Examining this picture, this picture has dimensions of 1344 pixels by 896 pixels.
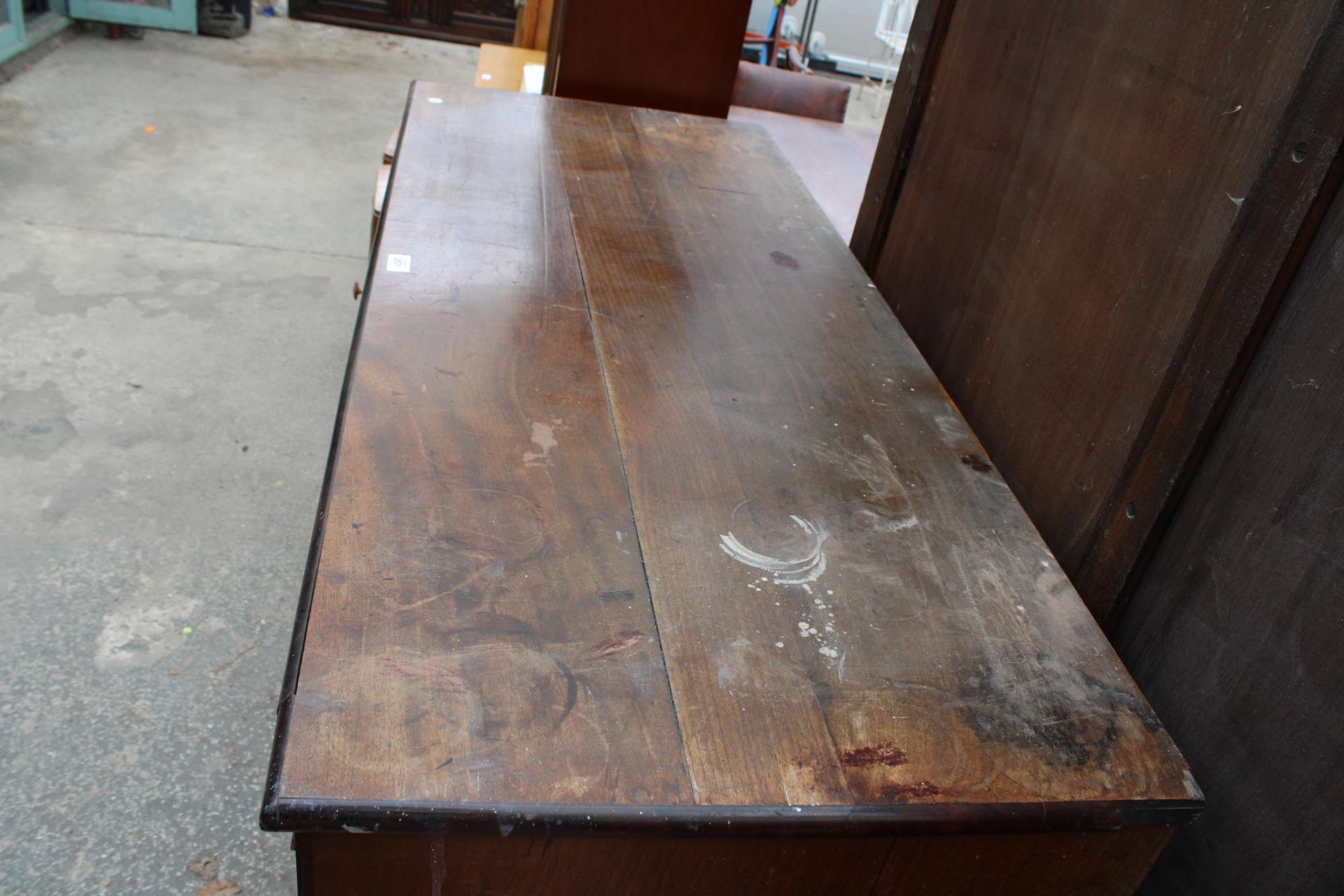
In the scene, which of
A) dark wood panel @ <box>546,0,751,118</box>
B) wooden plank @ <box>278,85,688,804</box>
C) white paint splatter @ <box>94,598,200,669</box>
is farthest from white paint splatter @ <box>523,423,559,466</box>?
dark wood panel @ <box>546,0,751,118</box>

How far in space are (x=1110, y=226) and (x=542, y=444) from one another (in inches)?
27.8

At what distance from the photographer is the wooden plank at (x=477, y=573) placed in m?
0.77

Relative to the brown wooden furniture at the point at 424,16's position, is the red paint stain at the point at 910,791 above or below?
above

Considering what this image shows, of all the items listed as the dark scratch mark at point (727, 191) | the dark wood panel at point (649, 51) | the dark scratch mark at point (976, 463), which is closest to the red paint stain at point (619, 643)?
the dark scratch mark at point (976, 463)

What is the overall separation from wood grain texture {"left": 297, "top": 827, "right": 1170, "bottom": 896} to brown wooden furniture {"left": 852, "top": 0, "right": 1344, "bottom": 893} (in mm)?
181

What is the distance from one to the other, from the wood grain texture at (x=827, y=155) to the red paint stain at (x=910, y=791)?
2099 mm

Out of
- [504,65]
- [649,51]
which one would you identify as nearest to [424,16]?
[504,65]

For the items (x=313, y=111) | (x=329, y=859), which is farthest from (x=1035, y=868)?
(x=313, y=111)

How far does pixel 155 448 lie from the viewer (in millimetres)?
2289

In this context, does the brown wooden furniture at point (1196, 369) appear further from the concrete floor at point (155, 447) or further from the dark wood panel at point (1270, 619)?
A: the concrete floor at point (155, 447)

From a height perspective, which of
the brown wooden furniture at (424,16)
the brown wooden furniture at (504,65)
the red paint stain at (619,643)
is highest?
the red paint stain at (619,643)

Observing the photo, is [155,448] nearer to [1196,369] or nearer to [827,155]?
[1196,369]

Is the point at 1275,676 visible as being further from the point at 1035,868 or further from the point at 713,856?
the point at 713,856

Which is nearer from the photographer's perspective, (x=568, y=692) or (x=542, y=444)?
(x=568, y=692)
